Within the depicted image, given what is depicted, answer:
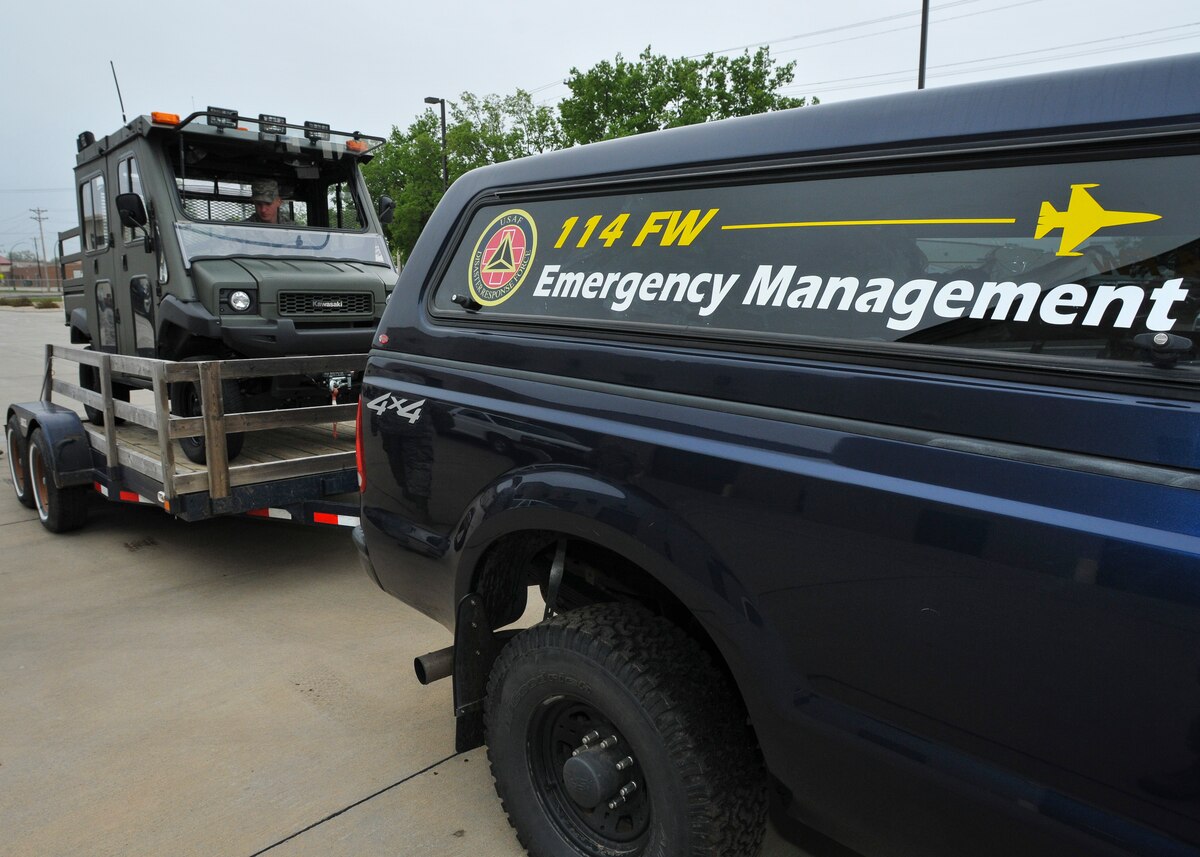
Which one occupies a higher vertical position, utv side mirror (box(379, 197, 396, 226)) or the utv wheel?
utv side mirror (box(379, 197, 396, 226))

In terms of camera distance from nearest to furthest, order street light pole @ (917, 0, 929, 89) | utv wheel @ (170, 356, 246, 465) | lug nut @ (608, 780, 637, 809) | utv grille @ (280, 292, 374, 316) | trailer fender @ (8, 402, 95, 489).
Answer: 1. lug nut @ (608, 780, 637, 809)
2. utv wheel @ (170, 356, 246, 465)
3. trailer fender @ (8, 402, 95, 489)
4. utv grille @ (280, 292, 374, 316)
5. street light pole @ (917, 0, 929, 89)

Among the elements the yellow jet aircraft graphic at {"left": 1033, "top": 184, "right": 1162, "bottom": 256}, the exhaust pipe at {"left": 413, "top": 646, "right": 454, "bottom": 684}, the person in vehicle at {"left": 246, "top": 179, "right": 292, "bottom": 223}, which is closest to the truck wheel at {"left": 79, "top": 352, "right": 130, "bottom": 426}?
the person in vehicle at {"left": 246, "top": 179, "right": 292, "bottom": 223}

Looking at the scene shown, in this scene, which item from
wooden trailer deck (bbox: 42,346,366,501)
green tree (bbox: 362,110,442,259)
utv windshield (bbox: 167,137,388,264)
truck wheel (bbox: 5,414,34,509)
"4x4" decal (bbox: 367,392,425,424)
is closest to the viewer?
"4x4" decal (bbox: 367,392,425,424)

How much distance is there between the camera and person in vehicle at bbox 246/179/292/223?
6.49 m

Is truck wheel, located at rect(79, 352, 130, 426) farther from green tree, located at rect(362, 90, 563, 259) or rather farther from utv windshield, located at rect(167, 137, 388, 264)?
green tree, located at rect(362, 90, 563, 259)

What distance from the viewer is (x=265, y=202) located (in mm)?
6516

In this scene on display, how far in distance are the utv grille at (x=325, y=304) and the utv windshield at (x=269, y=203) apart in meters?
0.61

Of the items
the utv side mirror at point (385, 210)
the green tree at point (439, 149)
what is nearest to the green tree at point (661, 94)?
the green tree at point (439, 149)

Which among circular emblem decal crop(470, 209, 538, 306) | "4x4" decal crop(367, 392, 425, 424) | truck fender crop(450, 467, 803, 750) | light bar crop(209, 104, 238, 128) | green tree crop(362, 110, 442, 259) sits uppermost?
green tree crop(362, 110, 442, 259)

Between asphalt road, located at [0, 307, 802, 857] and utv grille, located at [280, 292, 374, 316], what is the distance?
1.66 meters

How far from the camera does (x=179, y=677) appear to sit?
12.6 ft

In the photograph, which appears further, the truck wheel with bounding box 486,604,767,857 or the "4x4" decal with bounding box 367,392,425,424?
the "4x4" decal with bounding box 367,392,425,424

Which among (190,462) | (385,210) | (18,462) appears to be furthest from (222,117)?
(18,462)

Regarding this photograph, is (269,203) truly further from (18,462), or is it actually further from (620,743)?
(620,743)
